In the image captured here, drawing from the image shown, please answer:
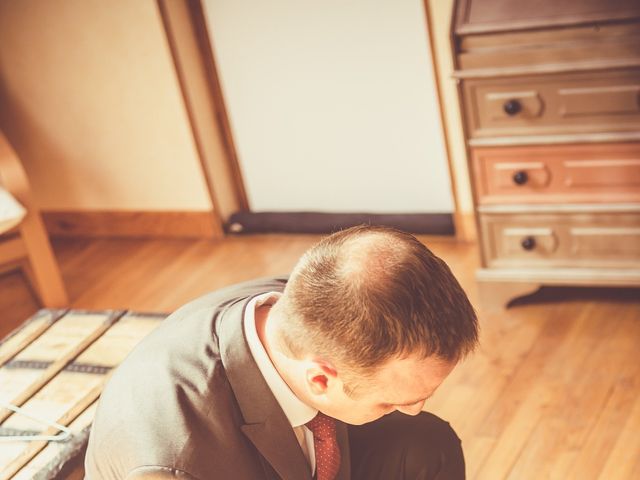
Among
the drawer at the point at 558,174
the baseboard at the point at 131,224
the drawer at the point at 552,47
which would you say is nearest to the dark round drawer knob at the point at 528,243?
the drawer at the point at 558,174

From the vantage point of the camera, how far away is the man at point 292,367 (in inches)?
49.4

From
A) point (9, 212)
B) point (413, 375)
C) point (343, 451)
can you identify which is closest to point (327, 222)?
point (9, 212)

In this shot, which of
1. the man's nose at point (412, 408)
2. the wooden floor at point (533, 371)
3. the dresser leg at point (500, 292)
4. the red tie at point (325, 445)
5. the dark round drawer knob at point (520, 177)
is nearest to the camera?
the man's nose at point (412, 408)

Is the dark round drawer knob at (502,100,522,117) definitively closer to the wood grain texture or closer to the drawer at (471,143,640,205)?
the drawer at (471,143,640,205)

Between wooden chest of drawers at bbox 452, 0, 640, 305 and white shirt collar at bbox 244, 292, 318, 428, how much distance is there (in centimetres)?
118

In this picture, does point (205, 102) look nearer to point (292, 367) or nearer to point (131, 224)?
point (131, 224)

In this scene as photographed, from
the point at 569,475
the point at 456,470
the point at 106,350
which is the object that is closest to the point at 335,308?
the point at 456,470

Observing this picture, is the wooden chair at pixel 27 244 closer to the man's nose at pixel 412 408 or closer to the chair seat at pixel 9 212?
the chair seat at pixel 9 212

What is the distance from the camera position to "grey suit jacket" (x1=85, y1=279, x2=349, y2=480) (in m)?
1.31

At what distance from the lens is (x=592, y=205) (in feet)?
8.08

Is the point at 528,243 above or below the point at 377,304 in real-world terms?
below

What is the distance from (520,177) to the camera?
98.6 inches

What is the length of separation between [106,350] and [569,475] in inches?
42.5

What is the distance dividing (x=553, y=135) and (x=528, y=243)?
33 centimetres
